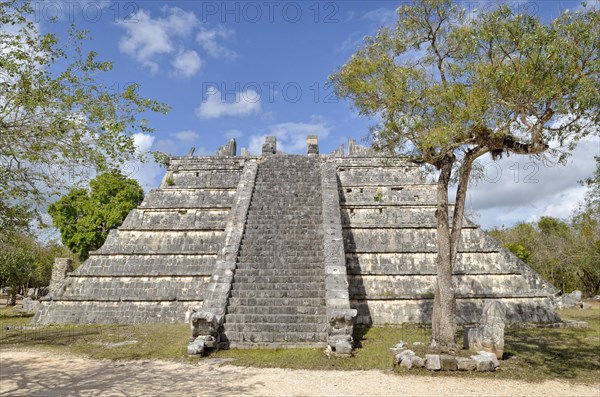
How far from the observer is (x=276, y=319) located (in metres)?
10.8

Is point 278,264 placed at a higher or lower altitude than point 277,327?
higher

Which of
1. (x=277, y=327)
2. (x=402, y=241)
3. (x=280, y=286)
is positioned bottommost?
(x=277, y=327)

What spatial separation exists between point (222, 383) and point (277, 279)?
196 inches

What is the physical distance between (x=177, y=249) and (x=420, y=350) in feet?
29.0

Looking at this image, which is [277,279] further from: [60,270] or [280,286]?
[60,270]

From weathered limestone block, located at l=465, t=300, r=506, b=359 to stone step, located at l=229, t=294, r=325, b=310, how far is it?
12.0 feet

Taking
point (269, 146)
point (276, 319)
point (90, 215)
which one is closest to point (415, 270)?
point (276, 319)

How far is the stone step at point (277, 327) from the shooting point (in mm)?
10539

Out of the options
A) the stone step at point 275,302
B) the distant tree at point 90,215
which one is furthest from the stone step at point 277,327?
the distant tree at point 90,215

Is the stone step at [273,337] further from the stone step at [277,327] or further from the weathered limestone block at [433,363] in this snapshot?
the weathered limestone block at [433,363]

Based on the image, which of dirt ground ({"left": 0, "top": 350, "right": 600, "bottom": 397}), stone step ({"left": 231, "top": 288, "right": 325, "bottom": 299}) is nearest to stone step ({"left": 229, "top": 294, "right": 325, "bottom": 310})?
stone step ({"left": 231, "top": 288, "right": 325, "bottom": 299})

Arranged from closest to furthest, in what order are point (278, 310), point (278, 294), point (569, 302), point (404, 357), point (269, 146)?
point (404, 357)
point (278, 310)
point (278, 294)
point (269, 146)
point (569, 302)

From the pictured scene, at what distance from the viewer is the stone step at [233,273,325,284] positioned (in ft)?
40.3

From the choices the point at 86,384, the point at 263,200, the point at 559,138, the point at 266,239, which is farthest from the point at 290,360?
the point at 263,200
